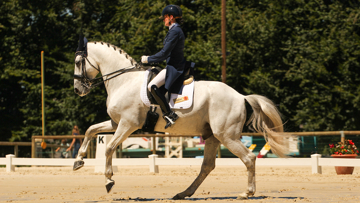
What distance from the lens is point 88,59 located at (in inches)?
313

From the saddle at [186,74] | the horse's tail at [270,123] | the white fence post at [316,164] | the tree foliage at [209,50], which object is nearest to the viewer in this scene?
the saddle at [186,74]

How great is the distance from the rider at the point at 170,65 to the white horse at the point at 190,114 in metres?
0.17

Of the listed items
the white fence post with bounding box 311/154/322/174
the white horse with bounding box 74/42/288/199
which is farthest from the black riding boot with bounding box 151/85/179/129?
the white fence post with bounding box 311/154/322/174

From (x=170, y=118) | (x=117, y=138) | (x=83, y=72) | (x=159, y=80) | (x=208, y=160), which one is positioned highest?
(x=83, y=72)

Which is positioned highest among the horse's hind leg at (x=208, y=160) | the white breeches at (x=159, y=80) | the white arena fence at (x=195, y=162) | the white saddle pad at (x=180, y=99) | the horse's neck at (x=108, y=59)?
the horse's neck at (x=108, y=59)

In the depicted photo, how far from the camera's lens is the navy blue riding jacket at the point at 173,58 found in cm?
727

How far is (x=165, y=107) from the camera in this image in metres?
7.21

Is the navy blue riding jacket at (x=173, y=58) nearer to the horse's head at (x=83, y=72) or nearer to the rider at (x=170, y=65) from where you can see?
the rider at (x=170, y=65)

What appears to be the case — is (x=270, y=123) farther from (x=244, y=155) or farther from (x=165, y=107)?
(x=165, y=107)

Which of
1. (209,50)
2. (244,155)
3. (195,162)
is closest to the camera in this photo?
(244,155)

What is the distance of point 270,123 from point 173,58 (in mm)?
1889

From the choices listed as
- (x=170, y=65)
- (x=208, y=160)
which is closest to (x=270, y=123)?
(x=208, y=160)

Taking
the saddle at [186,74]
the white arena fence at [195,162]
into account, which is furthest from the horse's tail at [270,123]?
the white arena fence at [195,162]

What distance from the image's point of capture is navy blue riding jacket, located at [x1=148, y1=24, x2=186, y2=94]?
727 centimetres
